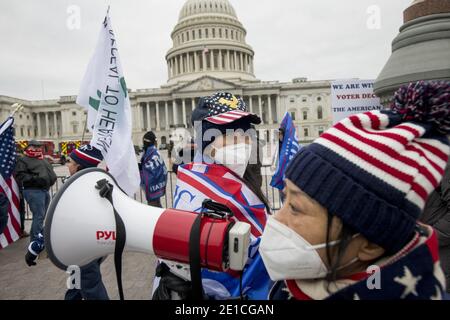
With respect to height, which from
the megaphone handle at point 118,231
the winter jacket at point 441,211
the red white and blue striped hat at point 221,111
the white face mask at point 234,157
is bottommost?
the winter jacket at point 441,211

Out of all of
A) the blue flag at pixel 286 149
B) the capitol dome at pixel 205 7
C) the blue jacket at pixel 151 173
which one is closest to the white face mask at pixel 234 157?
the blue flag at pixel 286 149

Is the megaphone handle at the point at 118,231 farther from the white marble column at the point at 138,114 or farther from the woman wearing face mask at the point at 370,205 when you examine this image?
the white marble column at the point at 138,114

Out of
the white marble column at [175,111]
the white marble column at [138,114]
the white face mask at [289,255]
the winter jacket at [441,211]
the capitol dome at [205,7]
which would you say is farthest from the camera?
the capitol dome at [205,7]

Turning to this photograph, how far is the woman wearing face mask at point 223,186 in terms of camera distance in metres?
1.59

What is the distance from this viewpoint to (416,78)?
3512 millimetres

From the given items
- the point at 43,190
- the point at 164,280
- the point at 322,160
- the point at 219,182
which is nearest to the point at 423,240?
the point at 322,160

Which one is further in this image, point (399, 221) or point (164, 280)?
point (164, 280)

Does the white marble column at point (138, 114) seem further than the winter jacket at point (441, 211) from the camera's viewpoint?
Yes

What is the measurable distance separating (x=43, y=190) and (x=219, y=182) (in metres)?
5.65

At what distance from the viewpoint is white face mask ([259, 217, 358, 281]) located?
3.57 ft

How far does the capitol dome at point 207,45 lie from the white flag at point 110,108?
66.1 m

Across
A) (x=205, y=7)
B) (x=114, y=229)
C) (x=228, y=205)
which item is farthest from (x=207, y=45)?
(x=114, y=229)

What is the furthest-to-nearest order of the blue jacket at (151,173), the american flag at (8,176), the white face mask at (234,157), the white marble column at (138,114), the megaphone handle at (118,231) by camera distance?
the white marble column at (138,114) → the blue jacket at (151,173) → the american flag at (8,176) → the white face mask at (234,157) → the megaphone handle at (118,231)
